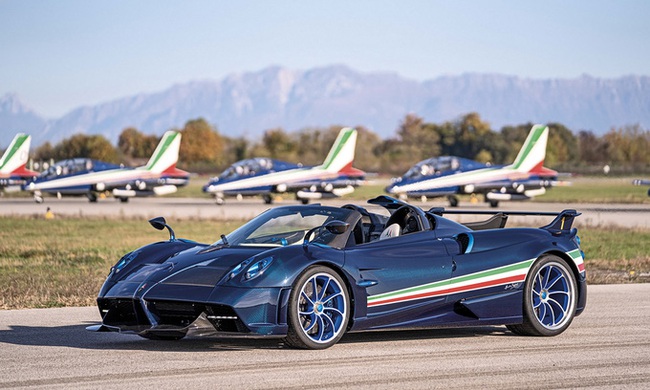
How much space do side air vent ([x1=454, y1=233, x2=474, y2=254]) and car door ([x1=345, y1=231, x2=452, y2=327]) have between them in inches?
8.6

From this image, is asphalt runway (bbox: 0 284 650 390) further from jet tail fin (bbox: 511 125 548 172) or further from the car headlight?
jet tail fin (bbox: 511 125 548 172)

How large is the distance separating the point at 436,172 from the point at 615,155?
90.5m

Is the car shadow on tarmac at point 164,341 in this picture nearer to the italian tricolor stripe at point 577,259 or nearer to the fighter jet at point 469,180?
the italian tricolor stripe at point 577,259

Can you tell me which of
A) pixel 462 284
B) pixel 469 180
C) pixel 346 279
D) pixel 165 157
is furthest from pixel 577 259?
pixel 165 157

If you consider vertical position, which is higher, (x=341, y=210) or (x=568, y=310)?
(x=341, y=210)

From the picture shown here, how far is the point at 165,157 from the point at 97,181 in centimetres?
479

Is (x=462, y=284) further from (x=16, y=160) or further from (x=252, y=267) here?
(x=16, y=160)

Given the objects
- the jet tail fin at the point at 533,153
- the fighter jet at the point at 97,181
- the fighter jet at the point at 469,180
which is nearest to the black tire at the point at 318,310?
the fighter jet at the point at 469,180

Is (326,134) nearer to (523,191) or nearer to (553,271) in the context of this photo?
(523,191)

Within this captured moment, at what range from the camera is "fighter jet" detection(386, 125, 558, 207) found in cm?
4731

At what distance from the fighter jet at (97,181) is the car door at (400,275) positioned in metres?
42.7

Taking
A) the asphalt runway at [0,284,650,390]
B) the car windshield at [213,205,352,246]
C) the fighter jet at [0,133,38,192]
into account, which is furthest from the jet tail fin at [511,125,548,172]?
the car windshield at [213,205,352,246]

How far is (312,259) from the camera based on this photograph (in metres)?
8.97

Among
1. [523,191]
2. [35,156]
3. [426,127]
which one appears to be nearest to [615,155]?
[426,127]
